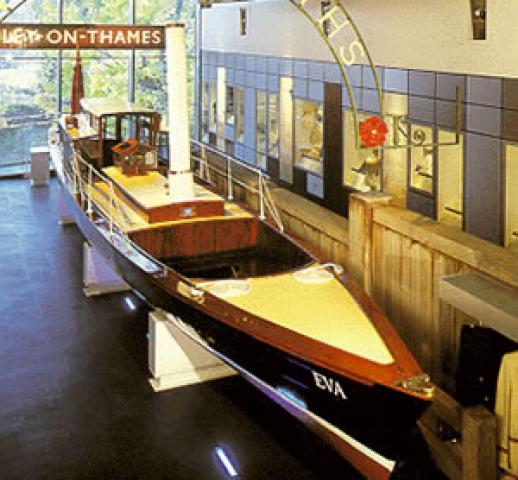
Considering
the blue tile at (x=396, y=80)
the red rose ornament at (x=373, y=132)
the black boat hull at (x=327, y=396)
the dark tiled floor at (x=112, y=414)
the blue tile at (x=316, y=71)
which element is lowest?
the dark tiled floor at (x=112, y=414)

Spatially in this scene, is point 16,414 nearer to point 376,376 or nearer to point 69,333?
point 69,333

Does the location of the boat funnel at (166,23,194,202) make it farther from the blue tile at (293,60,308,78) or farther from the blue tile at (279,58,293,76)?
the blue tile at (279,58,293,76)

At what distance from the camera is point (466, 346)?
5.79 meters

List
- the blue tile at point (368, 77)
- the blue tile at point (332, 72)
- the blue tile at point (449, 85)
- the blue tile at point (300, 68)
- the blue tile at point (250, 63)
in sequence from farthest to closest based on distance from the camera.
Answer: the blue tile at point (250, 63) → the blue tile at point (300, 68) → the blue tile at point (332, 72) → the blue tile at point (368, 77) → the blue tile at point (449, 85)

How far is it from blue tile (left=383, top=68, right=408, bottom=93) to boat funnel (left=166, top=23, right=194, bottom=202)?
2.30m

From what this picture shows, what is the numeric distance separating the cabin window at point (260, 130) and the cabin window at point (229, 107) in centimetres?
130

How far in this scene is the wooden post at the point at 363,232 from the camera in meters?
7.36

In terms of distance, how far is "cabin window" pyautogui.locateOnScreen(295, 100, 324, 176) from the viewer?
10.2 meters

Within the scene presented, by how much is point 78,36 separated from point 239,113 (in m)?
3.49

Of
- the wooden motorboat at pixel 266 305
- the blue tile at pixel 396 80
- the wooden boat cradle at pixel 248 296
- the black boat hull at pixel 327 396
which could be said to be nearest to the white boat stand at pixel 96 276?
the wooden motorboat at pixel 266 305

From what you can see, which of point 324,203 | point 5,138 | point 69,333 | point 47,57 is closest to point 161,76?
point 47,57

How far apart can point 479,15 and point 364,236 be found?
7.67ft

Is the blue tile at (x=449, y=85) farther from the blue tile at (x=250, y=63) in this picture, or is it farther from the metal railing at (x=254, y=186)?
the blue tile at (x=250, y=63)

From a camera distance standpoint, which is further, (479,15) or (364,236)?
(364,236)
